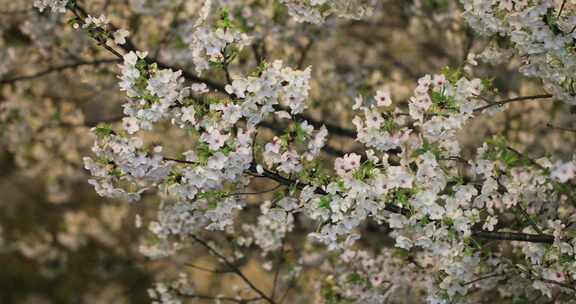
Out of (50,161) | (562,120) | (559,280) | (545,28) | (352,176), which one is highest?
(545,28)

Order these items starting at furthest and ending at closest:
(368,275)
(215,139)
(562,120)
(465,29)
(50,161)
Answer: (50,161) → (562,120) → (465,29) → (368,275) → (215,139)

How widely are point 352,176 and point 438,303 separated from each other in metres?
1.06

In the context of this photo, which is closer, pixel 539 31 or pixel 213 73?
pixel 539 31

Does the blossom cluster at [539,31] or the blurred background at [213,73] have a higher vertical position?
the blossom cluster at [539,31]

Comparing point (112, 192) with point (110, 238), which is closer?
point (112, 192)

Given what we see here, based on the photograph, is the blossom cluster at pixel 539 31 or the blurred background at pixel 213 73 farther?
the blurred background at pixel 213 73

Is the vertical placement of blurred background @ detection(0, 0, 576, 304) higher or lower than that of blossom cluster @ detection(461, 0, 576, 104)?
lower

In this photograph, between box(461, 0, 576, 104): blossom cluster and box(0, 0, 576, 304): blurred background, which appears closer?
box(461, 0, 576, 104): blossom cluster

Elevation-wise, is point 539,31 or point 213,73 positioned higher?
point 539,31

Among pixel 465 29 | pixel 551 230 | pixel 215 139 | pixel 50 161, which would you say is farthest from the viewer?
pixel 50 161

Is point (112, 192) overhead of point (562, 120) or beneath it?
overhead

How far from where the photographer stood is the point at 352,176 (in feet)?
10.9

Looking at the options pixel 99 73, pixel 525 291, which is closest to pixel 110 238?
pixel 99 73

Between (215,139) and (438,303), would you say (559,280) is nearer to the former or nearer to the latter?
(438,303)
